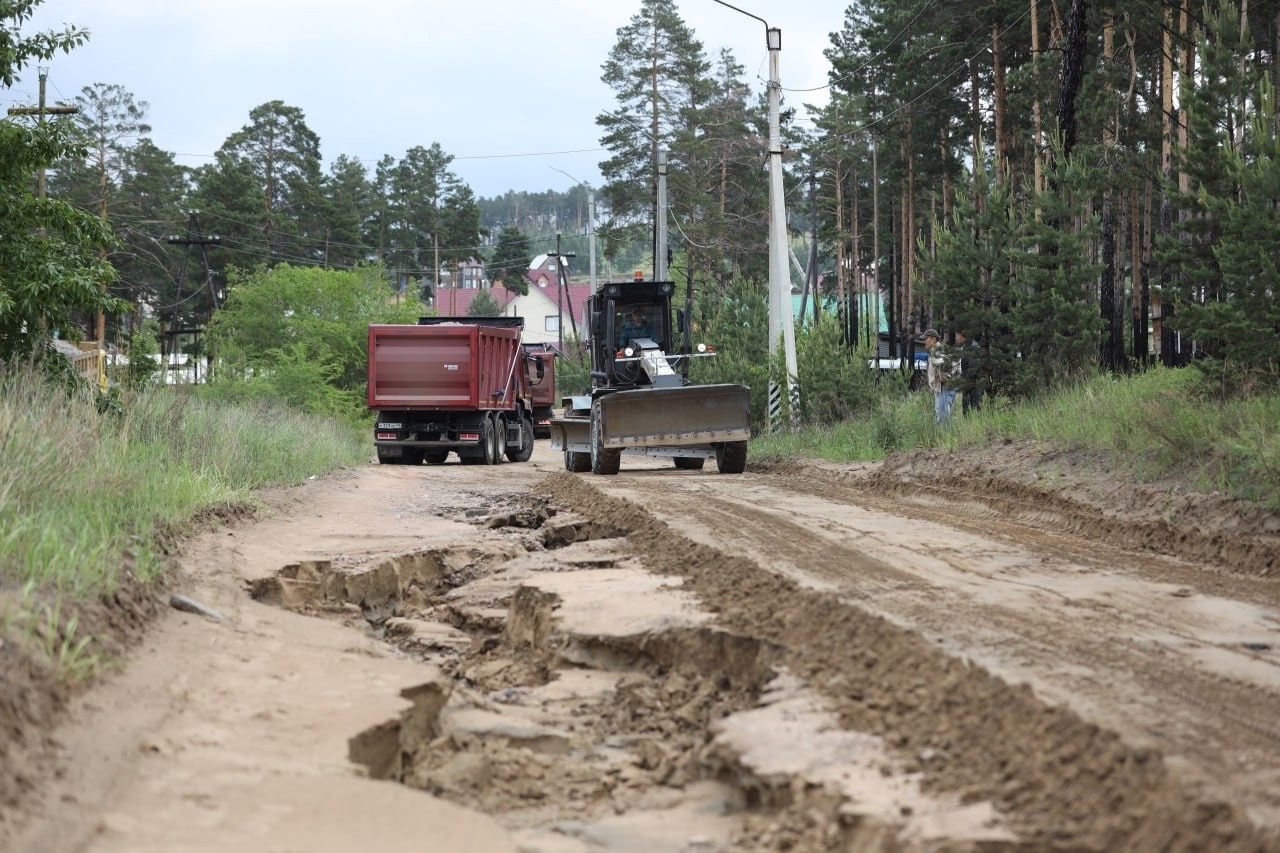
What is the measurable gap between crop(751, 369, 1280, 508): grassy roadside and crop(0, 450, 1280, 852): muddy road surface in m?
1.22

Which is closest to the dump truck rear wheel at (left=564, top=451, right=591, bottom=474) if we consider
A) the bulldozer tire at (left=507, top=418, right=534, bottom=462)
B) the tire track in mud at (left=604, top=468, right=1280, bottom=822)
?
the bulldozer tire at (left=507, top=418, right=534, bottom=462)

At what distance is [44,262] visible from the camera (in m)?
13.8

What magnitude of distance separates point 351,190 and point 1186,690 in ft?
268

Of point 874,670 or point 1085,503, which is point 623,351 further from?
point 874,670

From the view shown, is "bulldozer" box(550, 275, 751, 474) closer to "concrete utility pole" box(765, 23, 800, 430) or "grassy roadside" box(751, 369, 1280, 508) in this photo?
"grassy roadside" box(751, 369, 1280, 508)

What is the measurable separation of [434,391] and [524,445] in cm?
424

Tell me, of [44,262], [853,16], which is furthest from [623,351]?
[853,16]

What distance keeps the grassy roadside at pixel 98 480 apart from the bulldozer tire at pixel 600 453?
13.6 ft

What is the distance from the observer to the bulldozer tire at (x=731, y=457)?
19547mm

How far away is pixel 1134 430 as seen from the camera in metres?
13.1

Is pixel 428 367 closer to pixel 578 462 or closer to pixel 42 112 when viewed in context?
pixel 578 462

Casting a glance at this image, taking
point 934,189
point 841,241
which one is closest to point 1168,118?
point 934,189

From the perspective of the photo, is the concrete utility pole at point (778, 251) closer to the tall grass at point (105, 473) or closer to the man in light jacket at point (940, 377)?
the man in light jacket at point (940, 377)

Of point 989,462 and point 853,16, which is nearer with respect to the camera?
point 989,462
